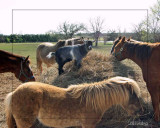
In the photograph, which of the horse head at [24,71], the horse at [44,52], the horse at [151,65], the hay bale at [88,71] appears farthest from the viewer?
the horse at [44,52]

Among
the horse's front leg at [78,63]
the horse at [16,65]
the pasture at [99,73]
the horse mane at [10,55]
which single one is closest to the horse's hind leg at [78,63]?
the horse's front leg at [78,63]

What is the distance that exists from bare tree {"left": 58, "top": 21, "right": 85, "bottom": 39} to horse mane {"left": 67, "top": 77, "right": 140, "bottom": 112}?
145cm

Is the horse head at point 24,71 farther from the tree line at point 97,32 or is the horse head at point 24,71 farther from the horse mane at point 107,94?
the horse mane at point 107,94

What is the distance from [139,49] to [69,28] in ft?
5.19

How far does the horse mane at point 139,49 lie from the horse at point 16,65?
226 cm

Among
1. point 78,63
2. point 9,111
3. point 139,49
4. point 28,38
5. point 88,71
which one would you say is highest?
point 28,38

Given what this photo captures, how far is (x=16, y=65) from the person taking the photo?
3234 millimetres

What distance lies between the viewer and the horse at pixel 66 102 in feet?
6.92

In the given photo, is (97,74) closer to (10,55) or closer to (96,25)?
(96,25)

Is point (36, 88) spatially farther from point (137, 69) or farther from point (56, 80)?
point (137, 69)

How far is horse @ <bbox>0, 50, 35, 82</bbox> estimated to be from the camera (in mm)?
3217

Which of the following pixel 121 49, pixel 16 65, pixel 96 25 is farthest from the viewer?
pixel 121 49

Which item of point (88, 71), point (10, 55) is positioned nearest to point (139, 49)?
point (88, 71)

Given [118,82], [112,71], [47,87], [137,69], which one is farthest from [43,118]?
[137,69]
